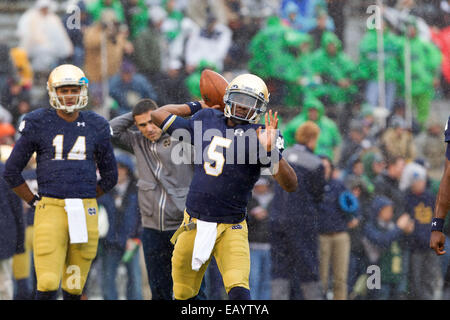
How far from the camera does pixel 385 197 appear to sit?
722cm

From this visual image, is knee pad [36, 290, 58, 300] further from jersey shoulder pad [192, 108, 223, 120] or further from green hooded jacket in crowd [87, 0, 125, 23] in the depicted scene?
green hooded jacket in crowd [87, 0, 125, 23]

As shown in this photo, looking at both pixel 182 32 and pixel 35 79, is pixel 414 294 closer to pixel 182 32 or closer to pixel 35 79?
pixel 182 32

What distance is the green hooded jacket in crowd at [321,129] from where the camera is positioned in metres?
7.72

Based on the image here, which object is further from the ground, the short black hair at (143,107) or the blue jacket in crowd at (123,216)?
the short black hair at (143,107)

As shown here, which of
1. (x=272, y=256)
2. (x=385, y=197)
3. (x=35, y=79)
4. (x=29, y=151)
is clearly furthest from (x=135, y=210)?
(x=35, y=79)

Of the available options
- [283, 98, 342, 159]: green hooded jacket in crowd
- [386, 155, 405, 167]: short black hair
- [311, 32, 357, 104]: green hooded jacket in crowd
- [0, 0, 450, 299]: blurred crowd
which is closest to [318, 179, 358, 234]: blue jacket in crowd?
[0, 0, 450, 299]: blurred crowd

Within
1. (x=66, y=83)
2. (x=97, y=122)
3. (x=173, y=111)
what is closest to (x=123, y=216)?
(x=97, y=122)

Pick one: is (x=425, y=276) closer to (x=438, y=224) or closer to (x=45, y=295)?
(x=438, y=224)

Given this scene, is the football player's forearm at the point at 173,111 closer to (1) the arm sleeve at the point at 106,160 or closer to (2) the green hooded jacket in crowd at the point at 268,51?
(1) the arm sleeve at the point at 106,160

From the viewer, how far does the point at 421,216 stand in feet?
23.4

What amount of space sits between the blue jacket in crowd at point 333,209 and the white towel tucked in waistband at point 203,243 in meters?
2.32

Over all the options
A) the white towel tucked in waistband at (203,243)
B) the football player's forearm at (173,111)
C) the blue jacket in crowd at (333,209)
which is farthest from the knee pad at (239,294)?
the blue jacket in crowd at (333,209)

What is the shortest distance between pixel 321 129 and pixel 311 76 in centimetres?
75
